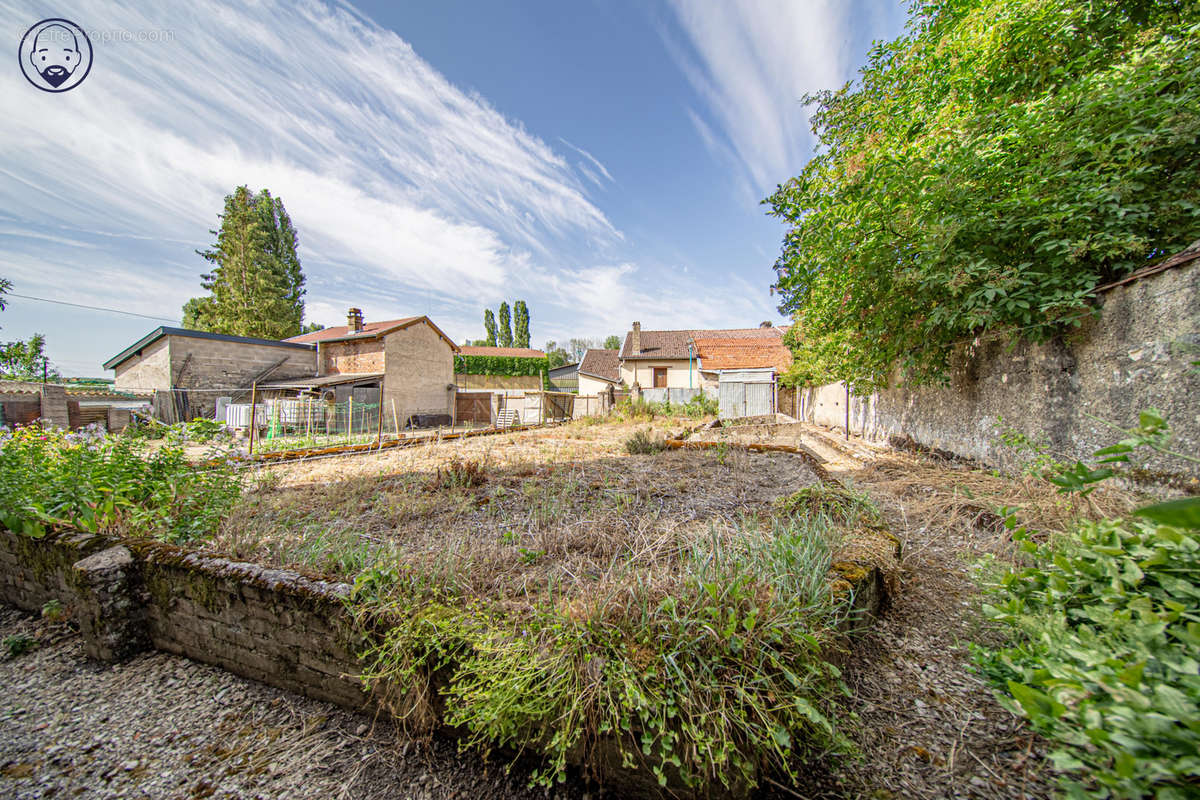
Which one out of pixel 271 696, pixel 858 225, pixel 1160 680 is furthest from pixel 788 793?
pixel 858 225

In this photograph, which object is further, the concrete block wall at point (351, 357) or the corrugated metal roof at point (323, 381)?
the concrete block wall at point (351, 357)

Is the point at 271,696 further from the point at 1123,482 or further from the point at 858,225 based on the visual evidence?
the point at 858,225

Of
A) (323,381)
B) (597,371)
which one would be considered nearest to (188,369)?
(323,381)

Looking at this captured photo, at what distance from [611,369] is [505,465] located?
71.7 feet

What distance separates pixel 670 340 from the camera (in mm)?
23984

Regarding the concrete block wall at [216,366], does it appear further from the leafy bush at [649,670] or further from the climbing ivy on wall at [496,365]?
the leafy bush at [649,670]

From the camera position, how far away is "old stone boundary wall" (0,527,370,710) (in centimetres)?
183

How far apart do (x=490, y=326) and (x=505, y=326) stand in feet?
5.62

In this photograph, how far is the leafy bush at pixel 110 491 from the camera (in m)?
2.63

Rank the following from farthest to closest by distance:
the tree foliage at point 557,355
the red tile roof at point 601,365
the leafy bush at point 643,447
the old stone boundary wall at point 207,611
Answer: the tree foliage at point 557,355, the red tile roof at point 601,365, the leafy bush at point 643,447, the old stone boundary wall at point 207,611

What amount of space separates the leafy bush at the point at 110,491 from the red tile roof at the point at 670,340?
19901mm

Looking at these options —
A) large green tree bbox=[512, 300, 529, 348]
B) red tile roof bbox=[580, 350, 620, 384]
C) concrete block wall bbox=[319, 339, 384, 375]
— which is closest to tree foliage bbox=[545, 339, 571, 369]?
large green tree bbox=[512, 300, 529, 348]

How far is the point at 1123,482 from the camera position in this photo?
3012 millimetres

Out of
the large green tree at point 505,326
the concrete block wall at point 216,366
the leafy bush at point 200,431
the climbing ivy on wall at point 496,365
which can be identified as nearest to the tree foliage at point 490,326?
the large green tree at point 505,326
